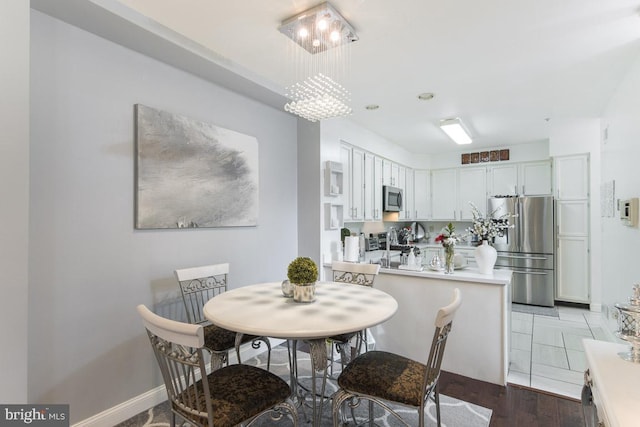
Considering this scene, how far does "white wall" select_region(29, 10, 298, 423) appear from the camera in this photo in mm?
1824

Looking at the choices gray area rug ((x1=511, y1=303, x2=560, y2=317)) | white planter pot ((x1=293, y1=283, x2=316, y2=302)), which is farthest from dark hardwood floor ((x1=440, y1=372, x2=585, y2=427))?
gray area rug ((x1=511, y1=303, x2=560, y2=317))

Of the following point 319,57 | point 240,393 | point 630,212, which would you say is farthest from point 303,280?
point 630,212

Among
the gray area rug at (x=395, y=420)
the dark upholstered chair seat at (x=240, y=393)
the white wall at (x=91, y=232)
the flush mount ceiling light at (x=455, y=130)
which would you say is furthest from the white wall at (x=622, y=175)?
the white wall at (x=91, y=232)

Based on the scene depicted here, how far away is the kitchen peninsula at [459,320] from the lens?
2637mm

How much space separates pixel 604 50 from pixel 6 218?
12.7ft

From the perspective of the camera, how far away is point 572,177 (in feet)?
15.9

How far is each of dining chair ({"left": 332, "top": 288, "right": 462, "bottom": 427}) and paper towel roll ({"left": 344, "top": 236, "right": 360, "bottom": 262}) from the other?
1.88 metres

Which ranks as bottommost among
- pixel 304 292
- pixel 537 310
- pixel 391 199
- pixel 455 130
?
pixel 537 310

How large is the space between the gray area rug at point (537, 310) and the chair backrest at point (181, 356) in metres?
4.86

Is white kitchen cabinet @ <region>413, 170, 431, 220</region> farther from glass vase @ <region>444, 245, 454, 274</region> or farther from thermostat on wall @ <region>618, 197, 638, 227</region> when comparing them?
thermostat on wall @ <region>618, 197, 638, 227</region>

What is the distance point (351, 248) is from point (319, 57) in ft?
6.65

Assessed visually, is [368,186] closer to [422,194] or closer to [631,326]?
[422,194]

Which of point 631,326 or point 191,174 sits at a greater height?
point 191,174

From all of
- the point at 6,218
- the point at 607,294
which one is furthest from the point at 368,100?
the point at 607,294
